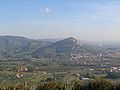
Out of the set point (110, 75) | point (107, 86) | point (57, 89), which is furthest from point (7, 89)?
point (110, 75)

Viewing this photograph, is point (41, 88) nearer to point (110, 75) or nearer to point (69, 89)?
point (69, 89)

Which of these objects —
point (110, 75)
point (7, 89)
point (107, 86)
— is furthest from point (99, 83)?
point (110, 75)

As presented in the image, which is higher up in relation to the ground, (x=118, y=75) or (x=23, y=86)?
(x=23, y=86)

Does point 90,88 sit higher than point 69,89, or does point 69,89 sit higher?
point 69,89

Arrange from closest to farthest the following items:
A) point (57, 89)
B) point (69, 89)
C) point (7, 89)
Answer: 1. point (69, 89)
2. point (7, 89)
3. point (57, 89)

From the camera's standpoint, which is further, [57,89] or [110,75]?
[110,75]

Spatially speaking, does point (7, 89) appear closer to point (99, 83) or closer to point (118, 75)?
point (99, 83)

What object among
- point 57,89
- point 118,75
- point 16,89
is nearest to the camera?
point 16,89

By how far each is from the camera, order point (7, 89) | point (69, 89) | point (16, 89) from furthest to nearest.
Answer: point (16, 89) < point (7, 89) < point (69, 89)

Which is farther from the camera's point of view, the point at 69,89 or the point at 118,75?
the point at 118,75
